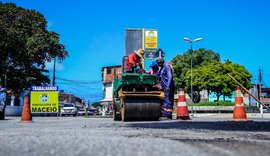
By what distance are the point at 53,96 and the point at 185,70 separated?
37563 millimetres

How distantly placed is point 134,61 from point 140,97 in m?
1.40

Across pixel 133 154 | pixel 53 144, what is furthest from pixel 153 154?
pixel 53 144

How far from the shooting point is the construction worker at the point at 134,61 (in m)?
12.5

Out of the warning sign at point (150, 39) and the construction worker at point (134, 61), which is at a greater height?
the warning sign at point (150, 39)

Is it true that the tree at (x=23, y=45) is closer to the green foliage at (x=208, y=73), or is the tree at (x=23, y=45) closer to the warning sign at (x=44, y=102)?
the warning sign at (x=44, y=102)

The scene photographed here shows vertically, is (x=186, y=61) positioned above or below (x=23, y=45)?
above

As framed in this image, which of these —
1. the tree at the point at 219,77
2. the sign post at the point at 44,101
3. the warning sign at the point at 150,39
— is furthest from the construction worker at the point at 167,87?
the tree at the point at 219,77

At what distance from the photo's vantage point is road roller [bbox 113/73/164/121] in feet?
38.2

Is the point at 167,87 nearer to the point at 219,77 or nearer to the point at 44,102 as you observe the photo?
the point at 44,102

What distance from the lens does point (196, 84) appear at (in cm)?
5472

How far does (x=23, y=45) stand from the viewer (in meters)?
33.5

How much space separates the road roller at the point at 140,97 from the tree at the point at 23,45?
2288 cm

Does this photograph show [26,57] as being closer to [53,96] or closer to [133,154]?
[53,96]

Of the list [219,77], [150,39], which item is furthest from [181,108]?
[219,77]
